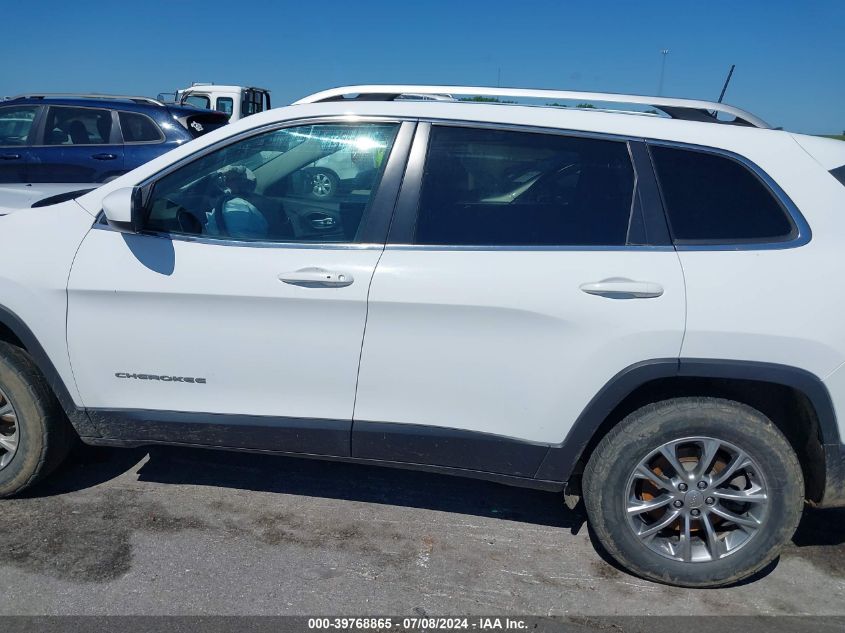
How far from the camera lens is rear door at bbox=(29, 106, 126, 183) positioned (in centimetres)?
905

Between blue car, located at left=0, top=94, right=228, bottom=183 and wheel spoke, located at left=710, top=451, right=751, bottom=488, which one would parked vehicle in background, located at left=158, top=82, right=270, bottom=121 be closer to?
blue car, located at left=0, top=94, right=228, bottom=183

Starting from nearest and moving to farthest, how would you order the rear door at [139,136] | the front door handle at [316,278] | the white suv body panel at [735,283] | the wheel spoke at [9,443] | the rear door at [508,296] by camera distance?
the white suv body panel at [735,283] < the rear door at [508,296] < the front door handle at [316,278] < the wheel spoke at [9,443] < the rear door at [139,136]

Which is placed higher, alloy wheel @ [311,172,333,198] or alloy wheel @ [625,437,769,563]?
alloy wheel @ [311,172,333,198]

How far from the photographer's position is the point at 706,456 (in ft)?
9.77

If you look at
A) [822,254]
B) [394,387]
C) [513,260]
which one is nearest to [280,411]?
[394,387]

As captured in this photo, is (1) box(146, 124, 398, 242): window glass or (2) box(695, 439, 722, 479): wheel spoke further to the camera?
(1) box(146, 124, 398, 242): window glass

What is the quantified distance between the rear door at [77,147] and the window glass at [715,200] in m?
7.57

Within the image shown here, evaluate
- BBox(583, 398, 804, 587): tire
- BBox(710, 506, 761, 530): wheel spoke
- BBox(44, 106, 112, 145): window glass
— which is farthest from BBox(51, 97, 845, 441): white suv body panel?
BBox(44, 106, 112, 145): window glass

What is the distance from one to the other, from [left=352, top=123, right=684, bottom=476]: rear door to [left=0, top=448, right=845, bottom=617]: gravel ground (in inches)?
18.6

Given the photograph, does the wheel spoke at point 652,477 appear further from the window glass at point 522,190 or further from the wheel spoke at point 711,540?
the window glass at point 522,190

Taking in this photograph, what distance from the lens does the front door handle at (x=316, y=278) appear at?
3.02 meters

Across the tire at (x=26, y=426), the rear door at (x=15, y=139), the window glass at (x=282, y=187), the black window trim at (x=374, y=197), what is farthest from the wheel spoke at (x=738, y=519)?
the rear door at (x=15, y=139)

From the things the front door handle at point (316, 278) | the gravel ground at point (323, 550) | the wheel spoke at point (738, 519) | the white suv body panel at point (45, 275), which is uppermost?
the front door handle at point (316, 278)

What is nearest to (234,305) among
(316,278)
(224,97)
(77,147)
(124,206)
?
(316,278)
